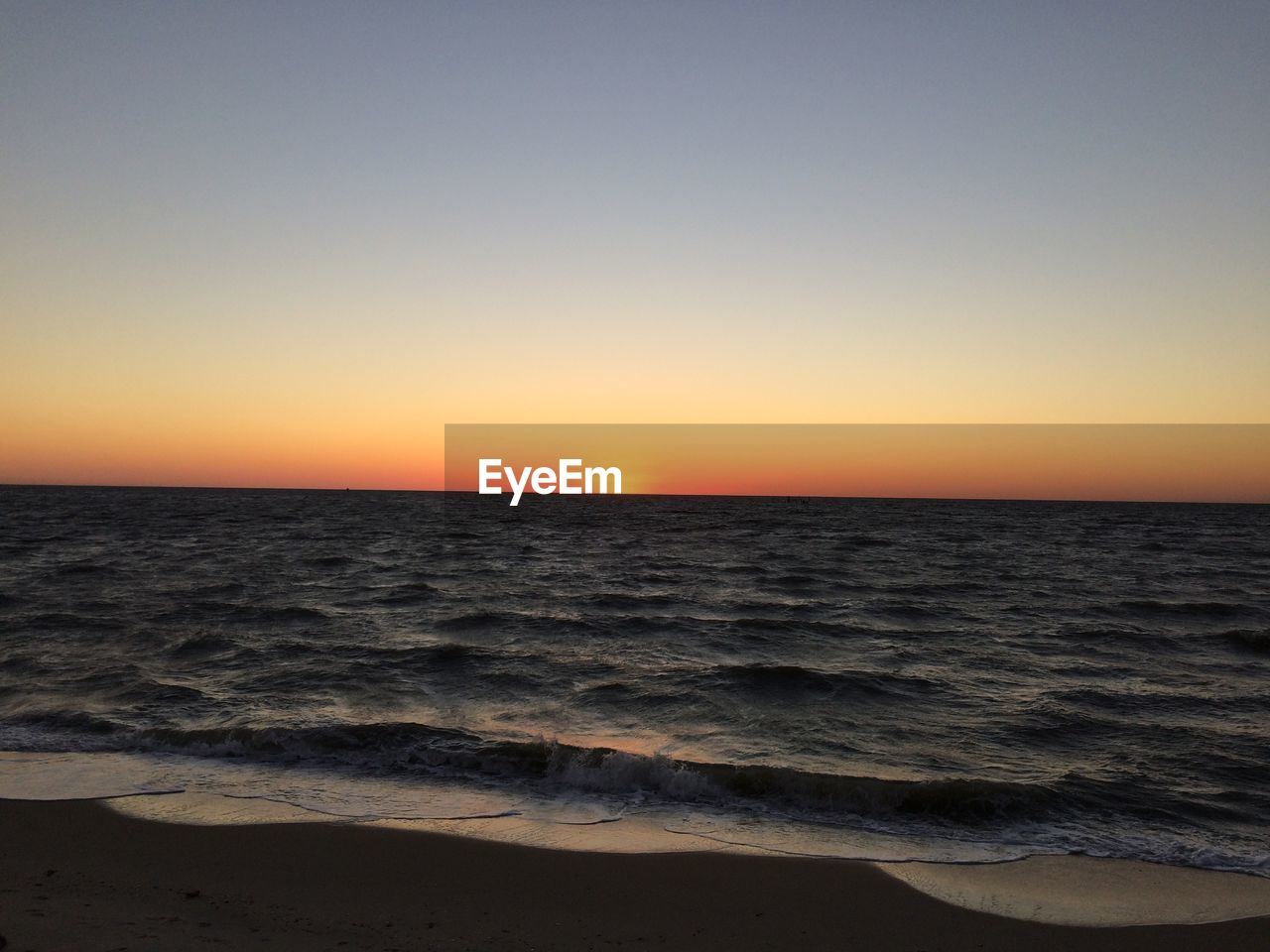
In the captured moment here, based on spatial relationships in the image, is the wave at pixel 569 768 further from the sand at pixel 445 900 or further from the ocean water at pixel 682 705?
the sand at pixel 445 900

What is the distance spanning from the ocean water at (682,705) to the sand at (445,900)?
3.34 feet

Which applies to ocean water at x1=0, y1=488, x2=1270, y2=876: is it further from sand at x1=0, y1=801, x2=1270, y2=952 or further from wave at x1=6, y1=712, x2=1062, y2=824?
sand at x1=0, y1=801, x2=1270, y2=952

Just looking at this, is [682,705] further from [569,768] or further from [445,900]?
[445,900]

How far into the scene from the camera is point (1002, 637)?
2045cm

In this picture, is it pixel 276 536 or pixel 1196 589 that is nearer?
pixel 1196 589

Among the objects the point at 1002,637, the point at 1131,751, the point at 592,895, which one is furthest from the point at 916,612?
the point at 592,895

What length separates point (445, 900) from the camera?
6.43m

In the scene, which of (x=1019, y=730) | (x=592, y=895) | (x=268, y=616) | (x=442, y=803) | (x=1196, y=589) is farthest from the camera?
(x=1196, y=589)

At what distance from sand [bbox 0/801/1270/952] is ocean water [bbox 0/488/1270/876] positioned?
102 cm

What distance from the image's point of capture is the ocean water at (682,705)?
8.98 m

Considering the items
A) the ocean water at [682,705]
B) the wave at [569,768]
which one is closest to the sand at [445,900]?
the ocean water at [682,705]

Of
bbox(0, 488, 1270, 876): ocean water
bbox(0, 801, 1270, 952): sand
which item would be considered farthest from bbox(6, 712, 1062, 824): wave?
bbox(0, 801, 1270, 952): sand

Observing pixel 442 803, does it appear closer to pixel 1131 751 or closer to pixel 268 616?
pixel 1131 751

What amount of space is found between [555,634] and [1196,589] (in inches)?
995
